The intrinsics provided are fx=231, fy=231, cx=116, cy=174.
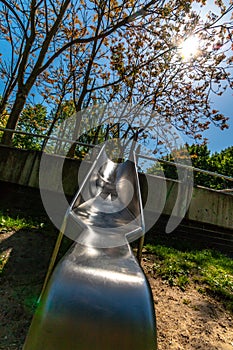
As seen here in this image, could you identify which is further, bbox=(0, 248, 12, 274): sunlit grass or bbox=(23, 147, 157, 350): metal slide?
bbox=(0, 248, 12, 274): sunlit grass

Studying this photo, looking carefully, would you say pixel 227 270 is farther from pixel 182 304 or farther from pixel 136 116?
pixel 136 116

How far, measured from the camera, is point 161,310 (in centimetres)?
250

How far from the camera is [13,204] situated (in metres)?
5.17

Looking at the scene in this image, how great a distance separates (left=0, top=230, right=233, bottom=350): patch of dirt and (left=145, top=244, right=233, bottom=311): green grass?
151mm

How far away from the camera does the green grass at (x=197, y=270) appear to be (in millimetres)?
3033

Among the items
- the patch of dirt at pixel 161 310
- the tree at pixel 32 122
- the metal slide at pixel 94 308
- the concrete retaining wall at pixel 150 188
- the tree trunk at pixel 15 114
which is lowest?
the patch of dirt at pixel 161 310

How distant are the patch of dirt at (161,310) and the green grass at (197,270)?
0.50 feet

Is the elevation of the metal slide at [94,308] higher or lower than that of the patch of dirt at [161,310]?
higher

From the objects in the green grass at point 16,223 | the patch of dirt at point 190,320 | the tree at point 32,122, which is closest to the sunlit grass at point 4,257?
the green grass at point 16,223

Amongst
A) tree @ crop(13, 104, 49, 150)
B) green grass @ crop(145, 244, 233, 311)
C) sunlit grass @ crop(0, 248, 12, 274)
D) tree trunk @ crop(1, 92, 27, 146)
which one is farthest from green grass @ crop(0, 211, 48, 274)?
tree @ crop(13, 104, 49, 150)

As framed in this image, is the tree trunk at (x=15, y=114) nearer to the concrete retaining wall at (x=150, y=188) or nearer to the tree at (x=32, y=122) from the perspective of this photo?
the concrete retaining wall at (x=150, y=188)

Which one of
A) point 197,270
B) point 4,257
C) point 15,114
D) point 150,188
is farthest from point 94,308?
point 15,114

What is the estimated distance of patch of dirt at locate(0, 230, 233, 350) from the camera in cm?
205

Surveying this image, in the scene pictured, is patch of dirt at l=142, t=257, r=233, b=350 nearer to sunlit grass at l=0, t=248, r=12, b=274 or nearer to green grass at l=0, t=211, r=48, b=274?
sunlit grass at l=0, t=248, r=12, b=274
